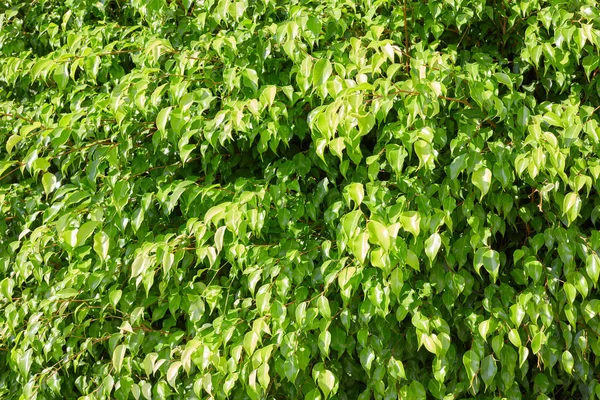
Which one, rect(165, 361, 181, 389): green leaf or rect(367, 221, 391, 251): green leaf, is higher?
rect(367, 221, 391, 251): green leaf

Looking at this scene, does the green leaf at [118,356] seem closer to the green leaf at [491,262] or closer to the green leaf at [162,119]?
the green leaf at [162,119]

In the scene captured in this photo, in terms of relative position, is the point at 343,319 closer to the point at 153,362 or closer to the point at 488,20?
the point at 153,362

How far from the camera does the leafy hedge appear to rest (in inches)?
84.9

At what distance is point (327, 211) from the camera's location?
2.31 meters

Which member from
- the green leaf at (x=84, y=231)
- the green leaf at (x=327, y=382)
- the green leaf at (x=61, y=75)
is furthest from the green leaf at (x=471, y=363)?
the green leaf at (x=61, y=75)

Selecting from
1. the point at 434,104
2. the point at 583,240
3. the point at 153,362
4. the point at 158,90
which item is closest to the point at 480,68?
the point at 434,104

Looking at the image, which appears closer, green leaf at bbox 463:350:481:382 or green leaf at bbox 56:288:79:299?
green leaf at bbox 463:350:481:382

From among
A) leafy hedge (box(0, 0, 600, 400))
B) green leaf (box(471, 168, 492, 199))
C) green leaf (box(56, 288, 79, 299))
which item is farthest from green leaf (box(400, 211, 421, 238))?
green leaf (box(56, 288, 79, 299))

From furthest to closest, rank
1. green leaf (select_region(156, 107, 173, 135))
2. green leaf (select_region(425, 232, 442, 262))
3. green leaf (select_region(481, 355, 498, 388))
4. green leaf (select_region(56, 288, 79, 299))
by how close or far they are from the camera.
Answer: green leaf (select_region(56, 288, 79, 299)), green leaf (select_region(156, 107, 173, 135)), green leaf (select_region(481, 355, 498, 388)), green leaf (select_region(425, 232, 442, 262))

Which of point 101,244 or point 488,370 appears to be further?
point 101,244

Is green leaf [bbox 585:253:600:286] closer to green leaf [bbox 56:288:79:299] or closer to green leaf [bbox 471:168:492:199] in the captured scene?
green leaf [bbox 471:168:492:199]

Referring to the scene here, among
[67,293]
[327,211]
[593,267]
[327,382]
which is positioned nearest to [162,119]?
[327,211]

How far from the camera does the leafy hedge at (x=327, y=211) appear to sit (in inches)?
84.9

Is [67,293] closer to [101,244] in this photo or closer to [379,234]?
[101,244]
